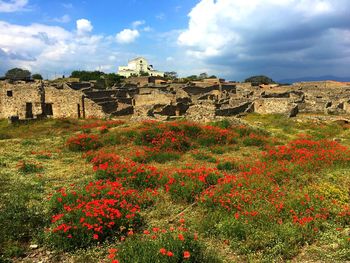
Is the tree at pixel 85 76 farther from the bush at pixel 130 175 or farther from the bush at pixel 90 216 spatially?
the bush at pixel 90 216

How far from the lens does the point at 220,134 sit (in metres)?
16.1

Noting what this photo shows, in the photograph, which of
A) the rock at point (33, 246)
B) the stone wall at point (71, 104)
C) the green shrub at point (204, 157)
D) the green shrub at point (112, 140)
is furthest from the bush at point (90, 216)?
the stone wall at point (71, 104)

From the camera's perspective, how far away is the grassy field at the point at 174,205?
5.93 metres

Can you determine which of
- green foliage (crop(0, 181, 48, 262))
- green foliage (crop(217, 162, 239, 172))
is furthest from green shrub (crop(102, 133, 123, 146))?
green foliage (crop(0, 181, 48, 262))

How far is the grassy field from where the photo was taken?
19.5 feet

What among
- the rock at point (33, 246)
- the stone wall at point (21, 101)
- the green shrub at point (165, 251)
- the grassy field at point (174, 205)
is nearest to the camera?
the green shrub at point (165, 251)

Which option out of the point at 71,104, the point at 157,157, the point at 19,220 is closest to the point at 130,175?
the point at 157,157

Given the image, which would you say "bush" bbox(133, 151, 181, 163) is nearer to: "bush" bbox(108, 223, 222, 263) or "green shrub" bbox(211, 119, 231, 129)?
"green shrub" bbox(211, 119, 231, 129)

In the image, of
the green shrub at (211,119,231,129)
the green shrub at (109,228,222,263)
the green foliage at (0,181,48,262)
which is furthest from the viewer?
the green shrub at (211,119,231,129)

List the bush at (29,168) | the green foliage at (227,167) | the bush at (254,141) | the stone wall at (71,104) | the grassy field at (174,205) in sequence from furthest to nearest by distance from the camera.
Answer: the stone wall at (71,104) < the bush at (254,141) < the green foliage at (227,167) < the bush at (29,168) < the grassy field at (174,205)

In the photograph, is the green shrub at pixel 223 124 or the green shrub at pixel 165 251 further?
the green shrub at pixel 223 124

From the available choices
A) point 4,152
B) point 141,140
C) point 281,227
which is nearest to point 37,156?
point 4,152

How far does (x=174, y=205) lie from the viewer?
8.34 metres

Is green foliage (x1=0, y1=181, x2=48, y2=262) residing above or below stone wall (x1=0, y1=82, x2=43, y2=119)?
below
